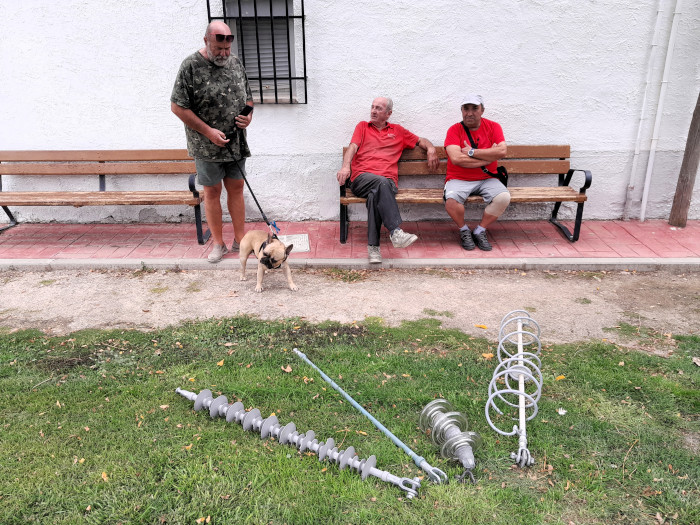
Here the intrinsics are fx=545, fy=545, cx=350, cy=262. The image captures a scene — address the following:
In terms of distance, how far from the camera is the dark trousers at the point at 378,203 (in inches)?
213

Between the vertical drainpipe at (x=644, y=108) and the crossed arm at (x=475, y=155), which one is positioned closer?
the crossed arm at (x=475, y=155)

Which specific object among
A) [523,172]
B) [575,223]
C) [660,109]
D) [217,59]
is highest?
[217,59]

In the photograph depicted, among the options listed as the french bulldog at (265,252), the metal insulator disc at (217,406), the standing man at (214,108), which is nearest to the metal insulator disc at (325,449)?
the metal insulator disc at (217,406)

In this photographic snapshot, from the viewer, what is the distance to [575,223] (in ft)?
19.2

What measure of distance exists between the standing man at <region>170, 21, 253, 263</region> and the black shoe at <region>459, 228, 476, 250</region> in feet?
7.73

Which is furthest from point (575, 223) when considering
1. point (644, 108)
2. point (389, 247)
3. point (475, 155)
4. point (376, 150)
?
point (376, 150)

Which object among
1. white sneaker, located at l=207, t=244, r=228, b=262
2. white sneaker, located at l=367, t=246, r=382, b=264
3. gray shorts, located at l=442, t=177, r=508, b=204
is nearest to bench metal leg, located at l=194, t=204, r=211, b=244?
white sneaker, located at l=207, t=244, r=228, b=262

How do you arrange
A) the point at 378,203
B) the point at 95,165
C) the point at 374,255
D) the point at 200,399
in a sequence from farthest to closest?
the point at 95,165 < the point at 378,203 < the point at 374,255 < the point at 200,399

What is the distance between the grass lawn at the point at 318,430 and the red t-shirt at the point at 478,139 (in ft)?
7.46

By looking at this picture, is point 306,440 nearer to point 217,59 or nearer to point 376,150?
point 217,59

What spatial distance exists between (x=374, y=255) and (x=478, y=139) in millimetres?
1686

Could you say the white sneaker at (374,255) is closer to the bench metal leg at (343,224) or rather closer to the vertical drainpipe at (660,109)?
the bench metal leg at (343,224)

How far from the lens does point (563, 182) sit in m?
6.24

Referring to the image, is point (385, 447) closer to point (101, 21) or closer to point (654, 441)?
point (654, 441)
